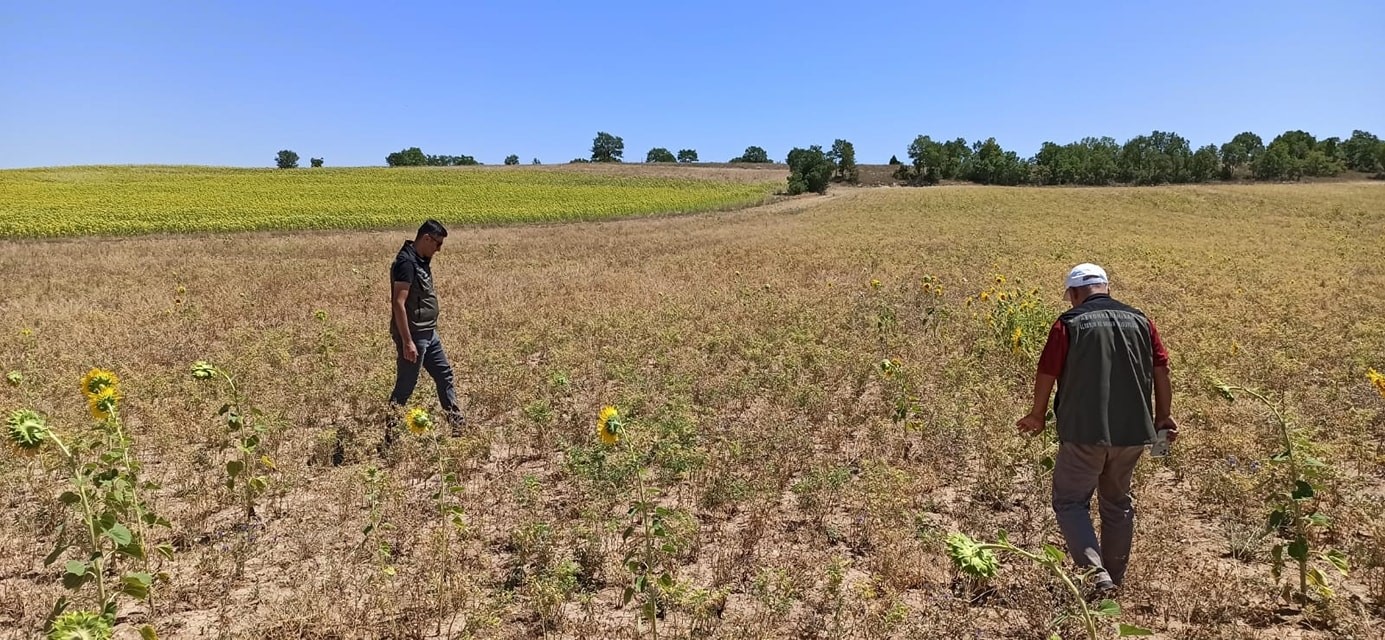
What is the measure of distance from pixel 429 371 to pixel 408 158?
103256 millimetres

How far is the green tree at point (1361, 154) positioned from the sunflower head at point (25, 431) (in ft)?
315

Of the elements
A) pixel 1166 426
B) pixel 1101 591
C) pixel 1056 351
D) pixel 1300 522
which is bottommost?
pixel 1101 591

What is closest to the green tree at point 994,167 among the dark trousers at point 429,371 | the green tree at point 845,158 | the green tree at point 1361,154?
the green tree at point 845,158

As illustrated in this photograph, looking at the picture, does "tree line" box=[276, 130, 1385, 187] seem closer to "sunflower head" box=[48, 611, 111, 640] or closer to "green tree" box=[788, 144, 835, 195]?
"green tree" box=[788, 144, 835, 195]

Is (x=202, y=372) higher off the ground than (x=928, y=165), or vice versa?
(x=928, y=165)

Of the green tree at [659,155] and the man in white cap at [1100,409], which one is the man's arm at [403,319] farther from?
the green tree at [659,155]

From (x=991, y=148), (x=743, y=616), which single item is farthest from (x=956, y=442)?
(x=991, y=148)

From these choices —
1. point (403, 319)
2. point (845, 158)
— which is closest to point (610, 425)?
point (403, 319)

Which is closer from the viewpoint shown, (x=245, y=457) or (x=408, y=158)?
(x=245, y=457)

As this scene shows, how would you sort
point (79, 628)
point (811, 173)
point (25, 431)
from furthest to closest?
point (811, 173)
point (25, 431)
point (79, 628)

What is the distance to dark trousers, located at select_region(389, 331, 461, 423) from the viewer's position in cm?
535

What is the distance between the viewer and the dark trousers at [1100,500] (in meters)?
3.22

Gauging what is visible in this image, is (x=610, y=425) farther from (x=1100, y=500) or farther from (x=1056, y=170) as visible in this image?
(x=1056, y=170)

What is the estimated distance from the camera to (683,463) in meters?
4.46
